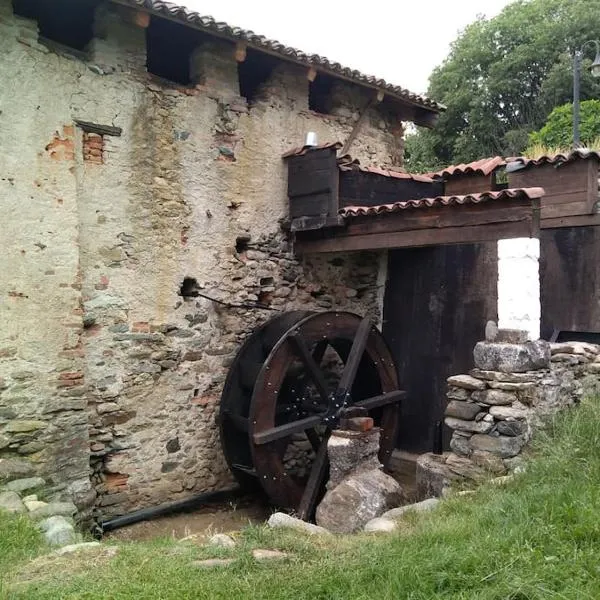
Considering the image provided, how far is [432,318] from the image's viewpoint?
6215 mm

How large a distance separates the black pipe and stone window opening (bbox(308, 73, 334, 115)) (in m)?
4.15

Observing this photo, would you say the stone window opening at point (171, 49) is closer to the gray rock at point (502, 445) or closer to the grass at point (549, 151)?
the grass at point (549, 151)

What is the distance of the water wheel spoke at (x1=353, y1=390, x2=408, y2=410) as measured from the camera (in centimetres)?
570

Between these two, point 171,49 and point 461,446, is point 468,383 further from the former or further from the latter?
point 171,49

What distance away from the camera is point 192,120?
205 inches

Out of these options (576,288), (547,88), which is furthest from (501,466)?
(547,88)

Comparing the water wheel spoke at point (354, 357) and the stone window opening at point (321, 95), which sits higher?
the stone window opening at point (321, 95)

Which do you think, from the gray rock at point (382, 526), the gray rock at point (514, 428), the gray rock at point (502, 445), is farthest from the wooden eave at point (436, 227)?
the gray rock at point (382, 526)

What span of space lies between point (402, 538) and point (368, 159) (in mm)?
4805

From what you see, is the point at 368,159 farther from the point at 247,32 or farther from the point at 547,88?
the point at 547,88

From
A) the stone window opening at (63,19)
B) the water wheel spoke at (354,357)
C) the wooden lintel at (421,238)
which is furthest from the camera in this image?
the water wheel spoke at (354,357)

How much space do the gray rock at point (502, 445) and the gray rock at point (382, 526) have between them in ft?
2.69

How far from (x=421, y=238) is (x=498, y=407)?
5.33 ft

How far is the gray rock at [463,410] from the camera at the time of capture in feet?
12.9
